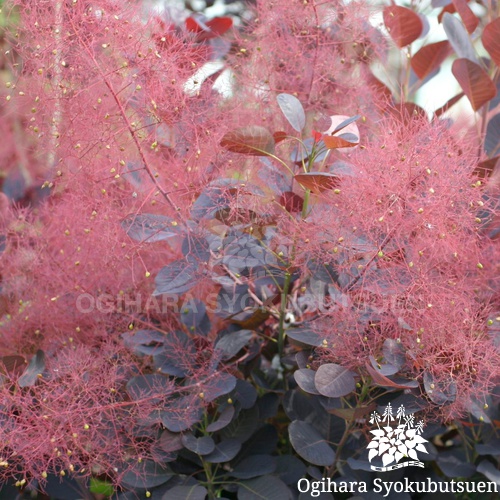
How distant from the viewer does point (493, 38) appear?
1309 mm

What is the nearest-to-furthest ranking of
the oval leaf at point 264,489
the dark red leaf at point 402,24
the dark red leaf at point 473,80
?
the oval leaf at point 264,489 → the dark red leaf at point 473,80 → the dark red leaf at point 402,24

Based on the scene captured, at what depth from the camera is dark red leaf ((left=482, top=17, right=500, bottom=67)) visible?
4.27 ft

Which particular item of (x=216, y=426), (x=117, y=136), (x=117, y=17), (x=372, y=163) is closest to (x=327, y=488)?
(x=216, y=426)

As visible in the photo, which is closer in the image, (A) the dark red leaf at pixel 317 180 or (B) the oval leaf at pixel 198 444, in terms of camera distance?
(A) the dark red leaf at pixel 317 180

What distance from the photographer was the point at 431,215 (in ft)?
3.45

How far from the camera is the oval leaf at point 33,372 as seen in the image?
112 centimetres

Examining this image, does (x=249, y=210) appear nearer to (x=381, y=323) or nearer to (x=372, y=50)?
(x=381, y=323)

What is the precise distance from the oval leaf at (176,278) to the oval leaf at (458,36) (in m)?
0.72

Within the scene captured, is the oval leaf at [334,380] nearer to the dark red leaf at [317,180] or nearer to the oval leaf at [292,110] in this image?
the dark red leaf at [317,180]

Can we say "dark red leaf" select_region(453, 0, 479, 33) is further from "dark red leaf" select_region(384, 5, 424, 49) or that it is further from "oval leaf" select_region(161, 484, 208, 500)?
"oval leaf" select_region(161, 484, 208, 500)

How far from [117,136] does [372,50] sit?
0.68 m

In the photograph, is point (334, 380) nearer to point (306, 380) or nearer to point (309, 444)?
point (306, 380)

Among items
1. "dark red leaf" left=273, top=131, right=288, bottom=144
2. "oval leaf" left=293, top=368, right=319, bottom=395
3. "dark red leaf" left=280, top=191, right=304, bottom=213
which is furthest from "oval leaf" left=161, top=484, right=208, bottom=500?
"dark red leaf" left=273, top=131, right=288, bottom=144

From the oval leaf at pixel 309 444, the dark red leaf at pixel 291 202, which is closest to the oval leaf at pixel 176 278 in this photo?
the dark red leaf at pixel 291 202
